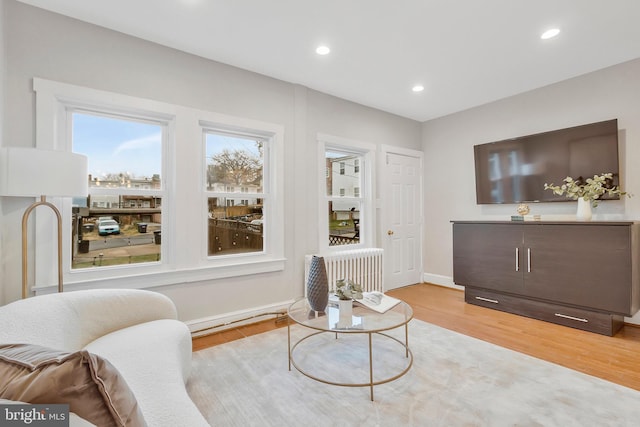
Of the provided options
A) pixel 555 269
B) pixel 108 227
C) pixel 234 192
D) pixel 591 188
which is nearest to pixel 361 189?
pixel 234 192

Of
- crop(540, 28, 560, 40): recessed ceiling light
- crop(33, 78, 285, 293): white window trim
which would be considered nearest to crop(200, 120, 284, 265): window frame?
crop(33, 78, 285, 293): white window trim

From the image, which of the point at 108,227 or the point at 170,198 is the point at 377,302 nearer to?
the point at 170,198

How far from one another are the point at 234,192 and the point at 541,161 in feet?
11.5

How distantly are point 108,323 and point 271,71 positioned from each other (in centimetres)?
264

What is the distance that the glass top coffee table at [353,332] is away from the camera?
192 cm

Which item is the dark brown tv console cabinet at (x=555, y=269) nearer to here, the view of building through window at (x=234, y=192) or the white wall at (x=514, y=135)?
the white wall at (x=514, y=135)

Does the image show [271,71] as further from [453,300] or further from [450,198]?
[453,300]

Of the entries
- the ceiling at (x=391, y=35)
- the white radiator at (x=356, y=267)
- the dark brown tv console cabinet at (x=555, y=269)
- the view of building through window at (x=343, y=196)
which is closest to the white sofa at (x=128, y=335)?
the white radiator at (x=356, y=267)

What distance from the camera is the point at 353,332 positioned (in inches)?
73.0

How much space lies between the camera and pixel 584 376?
209cm

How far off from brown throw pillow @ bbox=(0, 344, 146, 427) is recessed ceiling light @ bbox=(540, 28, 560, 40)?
3505 millimetres

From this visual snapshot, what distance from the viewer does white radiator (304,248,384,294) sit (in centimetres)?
357

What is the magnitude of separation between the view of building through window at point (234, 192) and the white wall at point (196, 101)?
11.4 inches

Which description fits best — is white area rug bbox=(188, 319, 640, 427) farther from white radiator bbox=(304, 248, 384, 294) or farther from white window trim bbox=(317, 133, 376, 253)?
white window trim bbox=(317, 133, 376, 253)
